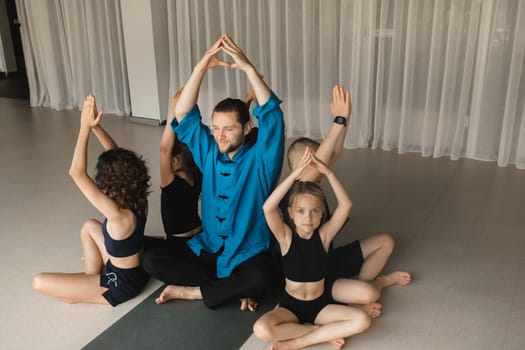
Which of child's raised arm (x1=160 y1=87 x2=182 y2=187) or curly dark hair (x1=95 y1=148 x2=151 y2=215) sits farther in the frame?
child's raised arm (x1=160 y1=87 x2=182 y2=187)

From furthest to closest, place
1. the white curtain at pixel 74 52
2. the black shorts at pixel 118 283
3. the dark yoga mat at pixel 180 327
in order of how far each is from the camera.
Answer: the white curtain at pixel 74 52 → the black shorts at pixel 118 283 → the dark yoga mat at pixel 180 327

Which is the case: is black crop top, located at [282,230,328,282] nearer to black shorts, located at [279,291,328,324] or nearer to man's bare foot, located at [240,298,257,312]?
black shorts, located at [279,291,328,324]

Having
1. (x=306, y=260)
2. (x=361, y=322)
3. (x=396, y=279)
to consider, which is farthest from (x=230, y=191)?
(x=396, y=279)

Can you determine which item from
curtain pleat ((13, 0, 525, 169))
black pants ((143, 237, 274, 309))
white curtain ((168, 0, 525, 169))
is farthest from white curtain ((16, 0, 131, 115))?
black pants ((143, 237, 274, 309))

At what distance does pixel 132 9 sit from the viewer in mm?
4996

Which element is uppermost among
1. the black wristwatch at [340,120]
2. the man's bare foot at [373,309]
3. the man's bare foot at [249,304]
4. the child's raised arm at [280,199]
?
the black wristwatch at [340,120]

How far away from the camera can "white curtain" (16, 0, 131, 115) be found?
5.49 meters

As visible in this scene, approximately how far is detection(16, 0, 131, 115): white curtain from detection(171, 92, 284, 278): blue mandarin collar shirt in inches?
149

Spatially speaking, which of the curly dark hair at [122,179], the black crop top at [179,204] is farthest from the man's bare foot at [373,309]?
the curly dark hair at [122,179]

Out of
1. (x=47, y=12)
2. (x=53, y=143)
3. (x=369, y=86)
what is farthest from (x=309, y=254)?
(x=47, y=12)

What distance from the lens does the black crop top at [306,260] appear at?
189 centimetres

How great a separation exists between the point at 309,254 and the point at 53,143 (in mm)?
3413

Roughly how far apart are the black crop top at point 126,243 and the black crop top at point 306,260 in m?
0.62

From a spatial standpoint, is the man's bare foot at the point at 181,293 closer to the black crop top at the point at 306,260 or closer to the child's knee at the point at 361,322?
the black crop top at the point at 306,260
